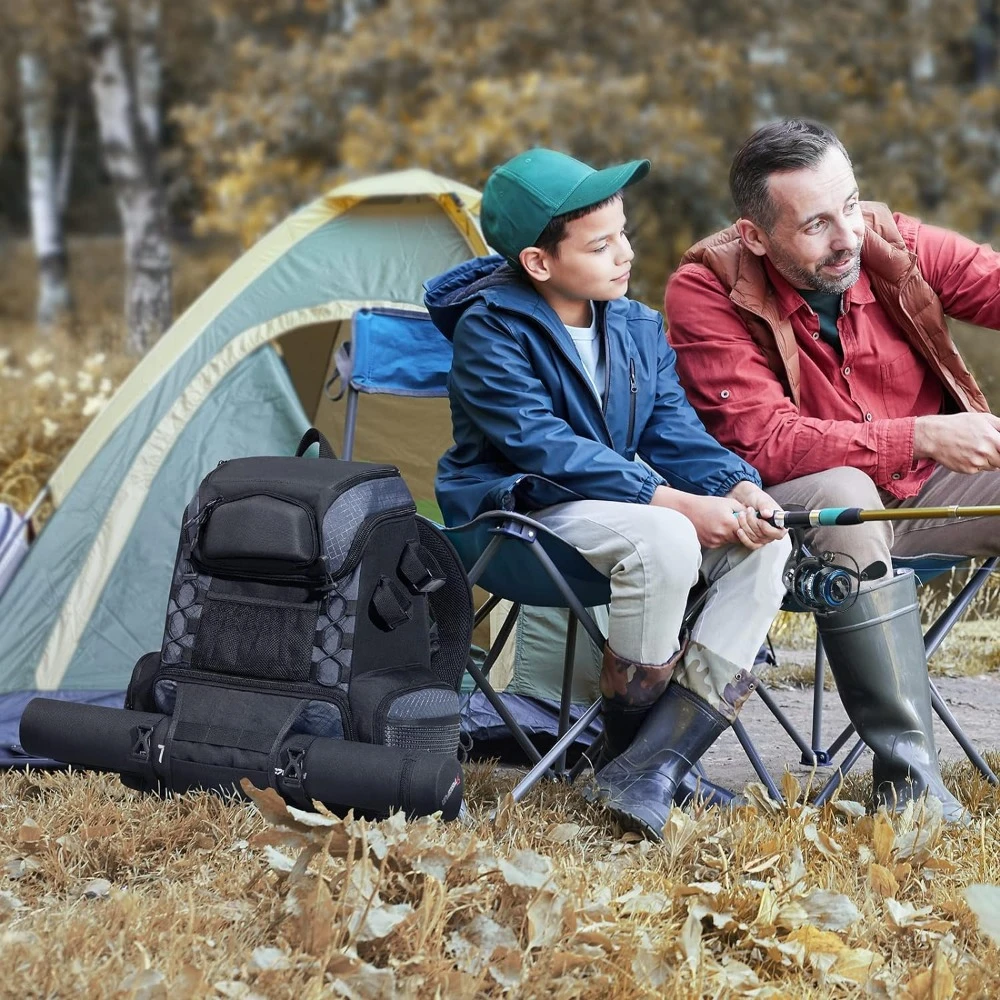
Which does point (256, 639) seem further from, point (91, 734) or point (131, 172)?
point (131, 172)

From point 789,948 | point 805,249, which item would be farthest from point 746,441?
point 789,948

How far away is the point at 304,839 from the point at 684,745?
29.5 inches

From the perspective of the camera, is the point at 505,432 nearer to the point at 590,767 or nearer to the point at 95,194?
the point at 590,767

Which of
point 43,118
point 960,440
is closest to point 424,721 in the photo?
point 960,440

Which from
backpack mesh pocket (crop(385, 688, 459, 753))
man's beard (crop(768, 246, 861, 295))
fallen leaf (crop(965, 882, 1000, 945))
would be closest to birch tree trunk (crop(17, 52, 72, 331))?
man's beard (crop(768, 246, 861, 295))

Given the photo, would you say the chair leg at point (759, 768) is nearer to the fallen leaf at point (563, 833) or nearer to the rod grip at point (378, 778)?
the fallen leaf at point (563, 833)

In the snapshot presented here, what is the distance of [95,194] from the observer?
1933cm

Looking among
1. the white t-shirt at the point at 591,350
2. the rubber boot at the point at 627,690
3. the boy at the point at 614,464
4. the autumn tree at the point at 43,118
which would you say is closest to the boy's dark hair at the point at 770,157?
the boy at the point at 614,464

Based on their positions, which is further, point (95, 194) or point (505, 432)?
point (95, 194)

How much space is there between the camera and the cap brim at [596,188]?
8.51 ft

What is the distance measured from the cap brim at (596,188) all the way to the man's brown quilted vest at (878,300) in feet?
0.94

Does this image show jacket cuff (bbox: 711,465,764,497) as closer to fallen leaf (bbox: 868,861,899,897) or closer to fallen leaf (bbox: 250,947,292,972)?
fallen leaf (bbox: 868,861,899,897)

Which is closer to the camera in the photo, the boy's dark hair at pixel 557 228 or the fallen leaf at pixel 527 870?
the fallen leaf at pixel 527 870

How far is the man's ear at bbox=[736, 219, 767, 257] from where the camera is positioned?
108 inches
